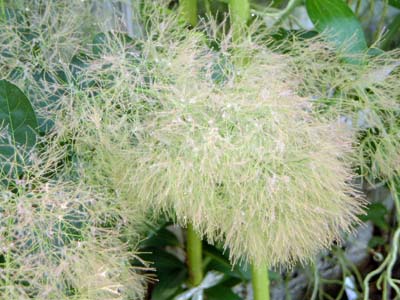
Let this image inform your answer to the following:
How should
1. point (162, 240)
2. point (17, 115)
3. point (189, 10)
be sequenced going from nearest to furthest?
point (17, 115) → point (189, 10) → point (162, 240)

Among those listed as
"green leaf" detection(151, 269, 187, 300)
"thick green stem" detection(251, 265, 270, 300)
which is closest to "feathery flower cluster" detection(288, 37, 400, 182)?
"thick green stem" detection(251, 265, 270, 300)

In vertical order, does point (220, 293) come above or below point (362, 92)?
below

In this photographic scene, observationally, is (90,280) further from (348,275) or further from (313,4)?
(348,275)

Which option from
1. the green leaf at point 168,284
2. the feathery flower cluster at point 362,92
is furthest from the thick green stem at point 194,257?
the feathery flower cluster at point 362,92

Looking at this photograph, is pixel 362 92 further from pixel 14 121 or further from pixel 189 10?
pixel 14 121

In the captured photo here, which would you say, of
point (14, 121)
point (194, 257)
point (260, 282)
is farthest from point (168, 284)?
point (14, 121)

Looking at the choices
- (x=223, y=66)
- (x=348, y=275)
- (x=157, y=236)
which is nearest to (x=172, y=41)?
(x=223, y=66)
